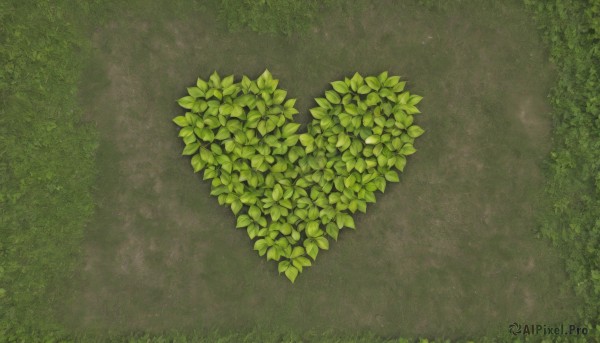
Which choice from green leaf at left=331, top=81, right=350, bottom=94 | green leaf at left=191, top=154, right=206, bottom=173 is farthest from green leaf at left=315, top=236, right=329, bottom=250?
green leaf at left=331, top=81, right=350, bottom=94

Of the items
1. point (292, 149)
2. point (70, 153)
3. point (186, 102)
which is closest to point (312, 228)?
point (292, 149)

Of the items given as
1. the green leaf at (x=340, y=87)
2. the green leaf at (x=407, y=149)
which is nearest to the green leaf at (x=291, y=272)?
the green leaf at (x=407, y=149)

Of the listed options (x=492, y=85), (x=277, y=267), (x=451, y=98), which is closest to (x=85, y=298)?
(x=277, y=267)

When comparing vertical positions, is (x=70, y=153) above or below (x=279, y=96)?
below

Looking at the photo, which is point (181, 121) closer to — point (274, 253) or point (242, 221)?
point (242, 221)

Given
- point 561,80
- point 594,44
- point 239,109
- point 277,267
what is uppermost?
point 594,44

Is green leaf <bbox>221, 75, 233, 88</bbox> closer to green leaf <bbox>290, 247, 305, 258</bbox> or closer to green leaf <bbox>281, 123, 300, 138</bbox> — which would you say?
green leaf <bbox>281, 123, 300, 138</bbox>

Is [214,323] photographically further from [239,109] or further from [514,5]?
[514,5]

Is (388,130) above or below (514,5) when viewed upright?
below
